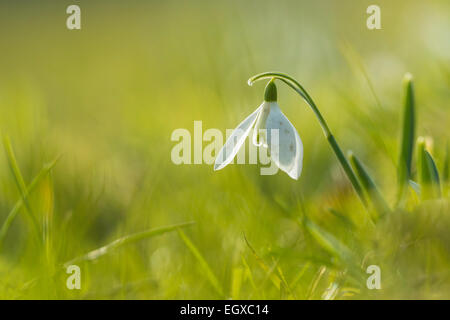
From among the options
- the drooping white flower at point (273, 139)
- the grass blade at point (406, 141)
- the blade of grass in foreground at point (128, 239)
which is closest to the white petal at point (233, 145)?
the drooping white flower at point (273, 139)

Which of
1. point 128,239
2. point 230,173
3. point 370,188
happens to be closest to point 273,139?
point 370,188

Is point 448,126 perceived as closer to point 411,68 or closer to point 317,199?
point 317,199

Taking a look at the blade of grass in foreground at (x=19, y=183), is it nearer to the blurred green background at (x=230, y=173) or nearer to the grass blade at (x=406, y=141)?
the blurred green background at (x=230, y=173)

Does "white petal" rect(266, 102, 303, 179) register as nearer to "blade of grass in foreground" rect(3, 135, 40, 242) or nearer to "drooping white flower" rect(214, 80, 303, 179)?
"drooping white flower" rect(214, 80, 303, 179)

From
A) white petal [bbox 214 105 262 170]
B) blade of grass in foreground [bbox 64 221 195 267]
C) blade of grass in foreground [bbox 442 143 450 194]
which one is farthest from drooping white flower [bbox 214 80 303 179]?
blade of grass in foreground [bbox 442 143 450 194]

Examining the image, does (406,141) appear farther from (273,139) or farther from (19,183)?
(19,183)
